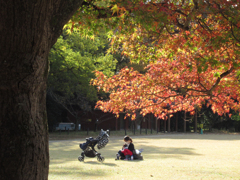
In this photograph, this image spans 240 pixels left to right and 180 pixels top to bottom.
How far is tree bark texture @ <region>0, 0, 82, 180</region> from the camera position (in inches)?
137

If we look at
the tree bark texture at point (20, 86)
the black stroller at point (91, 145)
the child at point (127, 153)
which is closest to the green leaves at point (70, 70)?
the black stroller at point (91, 145)

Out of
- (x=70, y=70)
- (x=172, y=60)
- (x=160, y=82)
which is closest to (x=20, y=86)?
(x=160, y=82)

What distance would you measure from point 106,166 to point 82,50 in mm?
19836

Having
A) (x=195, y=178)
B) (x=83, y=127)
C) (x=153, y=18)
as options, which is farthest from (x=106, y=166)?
(x=83, y=127)

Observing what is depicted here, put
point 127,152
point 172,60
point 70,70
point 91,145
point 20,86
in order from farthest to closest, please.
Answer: point 70,70 < point 127,152 < point 91,145 < point 172,60 < point 20,86

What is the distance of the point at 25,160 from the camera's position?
3508 mm

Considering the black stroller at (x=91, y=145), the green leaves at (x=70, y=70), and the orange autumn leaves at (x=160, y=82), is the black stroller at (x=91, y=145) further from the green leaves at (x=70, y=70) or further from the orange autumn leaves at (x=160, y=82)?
the green leaves at (x=70, y=70)

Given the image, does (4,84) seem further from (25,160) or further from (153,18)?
(153,18)

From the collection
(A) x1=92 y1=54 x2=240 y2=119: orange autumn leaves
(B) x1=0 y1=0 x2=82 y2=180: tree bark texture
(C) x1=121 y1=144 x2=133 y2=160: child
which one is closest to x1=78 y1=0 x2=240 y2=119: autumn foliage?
(A) x1=92 y1=54 x2=240 y2=119: orange autumn leaves

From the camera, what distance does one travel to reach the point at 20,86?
3543 mm

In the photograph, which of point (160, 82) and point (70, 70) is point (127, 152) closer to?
point (160, 82)

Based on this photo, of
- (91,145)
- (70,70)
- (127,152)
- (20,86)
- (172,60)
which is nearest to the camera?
(20,86)

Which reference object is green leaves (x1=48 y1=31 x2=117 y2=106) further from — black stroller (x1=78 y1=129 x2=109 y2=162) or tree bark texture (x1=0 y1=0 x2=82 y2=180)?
tree bark texture (x1=0 y1=0 x2=82 y2=180)

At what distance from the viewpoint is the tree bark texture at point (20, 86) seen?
3.48m
